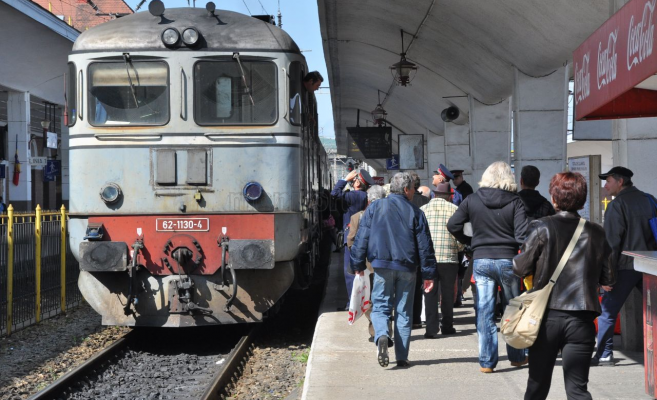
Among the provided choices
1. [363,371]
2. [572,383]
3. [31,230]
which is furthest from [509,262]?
[31,230]

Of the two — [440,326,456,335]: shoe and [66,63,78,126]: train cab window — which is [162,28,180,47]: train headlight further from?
[440,326,456,335]: shoe

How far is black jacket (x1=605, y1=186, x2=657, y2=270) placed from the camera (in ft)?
23.0

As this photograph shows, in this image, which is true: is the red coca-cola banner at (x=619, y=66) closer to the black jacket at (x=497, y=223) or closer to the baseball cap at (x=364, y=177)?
the black jacket at (x=497, y=223)

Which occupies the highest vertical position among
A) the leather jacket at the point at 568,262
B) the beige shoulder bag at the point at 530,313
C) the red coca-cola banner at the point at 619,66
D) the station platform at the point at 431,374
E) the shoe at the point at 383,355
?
the red coca-cola banner at the point at 619,66

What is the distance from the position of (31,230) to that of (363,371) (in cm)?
582

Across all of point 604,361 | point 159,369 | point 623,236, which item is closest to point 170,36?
point 159,369

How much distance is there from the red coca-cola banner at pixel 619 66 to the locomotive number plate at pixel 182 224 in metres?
4.01

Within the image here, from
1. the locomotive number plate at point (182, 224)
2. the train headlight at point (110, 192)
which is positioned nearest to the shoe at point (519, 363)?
the locomotive number plate at point (182, 224)

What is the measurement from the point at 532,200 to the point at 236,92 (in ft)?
11.2

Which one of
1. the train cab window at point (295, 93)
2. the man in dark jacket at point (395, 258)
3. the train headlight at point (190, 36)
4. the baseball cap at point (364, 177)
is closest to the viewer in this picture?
the man in dark jacket at point (395, 258)

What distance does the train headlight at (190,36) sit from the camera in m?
9.20

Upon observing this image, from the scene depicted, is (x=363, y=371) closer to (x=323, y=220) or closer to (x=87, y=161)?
(x=87, y=161)

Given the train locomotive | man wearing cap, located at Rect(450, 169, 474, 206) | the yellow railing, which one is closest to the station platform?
the train locomotive

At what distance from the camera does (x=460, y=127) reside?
25.5 metres
